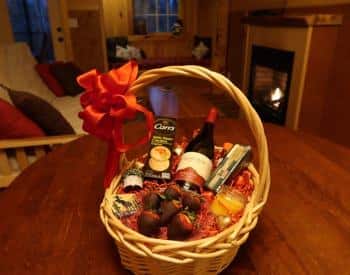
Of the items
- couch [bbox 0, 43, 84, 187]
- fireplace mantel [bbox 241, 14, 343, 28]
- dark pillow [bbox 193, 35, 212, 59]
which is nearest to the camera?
couch [bbox 0, 43, 84, 187]

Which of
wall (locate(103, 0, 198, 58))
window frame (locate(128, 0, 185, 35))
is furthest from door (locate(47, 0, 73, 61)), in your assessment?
window frame (locate(128, 0, 185, 35))

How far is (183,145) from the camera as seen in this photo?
812 millimetres

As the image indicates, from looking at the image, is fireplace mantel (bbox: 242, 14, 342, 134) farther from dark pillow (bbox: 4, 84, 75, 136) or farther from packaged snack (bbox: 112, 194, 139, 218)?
packaged snack (bbox: 112, 194, 139, 218)

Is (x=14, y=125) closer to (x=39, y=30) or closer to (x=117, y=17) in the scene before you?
(x=39, y=30)

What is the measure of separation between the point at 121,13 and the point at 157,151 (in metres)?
5.37

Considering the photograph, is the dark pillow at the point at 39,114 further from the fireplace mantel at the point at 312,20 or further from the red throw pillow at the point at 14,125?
the fireplace mantel at the point at 312,20

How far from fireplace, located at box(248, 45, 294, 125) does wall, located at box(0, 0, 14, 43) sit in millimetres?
3290

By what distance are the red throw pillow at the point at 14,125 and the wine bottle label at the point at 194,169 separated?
1.13 metres

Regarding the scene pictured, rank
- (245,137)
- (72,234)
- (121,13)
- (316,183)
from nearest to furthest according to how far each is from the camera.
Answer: (72,234)
(316,183)
(245,137)
(121,13)

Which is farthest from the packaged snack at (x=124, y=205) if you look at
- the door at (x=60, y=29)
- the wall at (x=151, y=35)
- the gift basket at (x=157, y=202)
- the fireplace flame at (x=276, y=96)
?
the wall at (x=151, y=35)

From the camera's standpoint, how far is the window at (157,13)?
18.1ft

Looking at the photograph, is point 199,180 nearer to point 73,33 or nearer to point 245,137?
point 245,137

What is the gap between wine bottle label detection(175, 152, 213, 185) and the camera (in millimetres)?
600

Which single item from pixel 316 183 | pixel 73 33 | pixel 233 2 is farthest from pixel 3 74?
pixel 233 2
